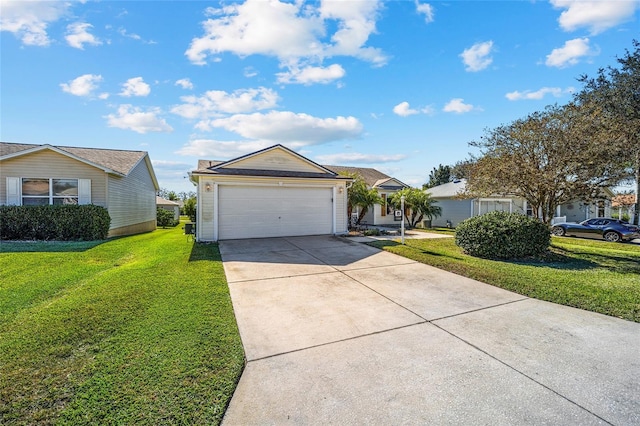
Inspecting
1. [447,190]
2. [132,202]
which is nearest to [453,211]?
[447,190]

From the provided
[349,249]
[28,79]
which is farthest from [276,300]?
[28,79]

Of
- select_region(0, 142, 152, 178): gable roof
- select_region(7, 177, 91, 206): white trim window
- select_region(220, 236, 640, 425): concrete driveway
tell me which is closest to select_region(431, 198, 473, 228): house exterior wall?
select_region(220, 236, 640, 425): concrete driveway

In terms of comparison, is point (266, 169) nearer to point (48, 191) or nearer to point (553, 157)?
point (48, 191)

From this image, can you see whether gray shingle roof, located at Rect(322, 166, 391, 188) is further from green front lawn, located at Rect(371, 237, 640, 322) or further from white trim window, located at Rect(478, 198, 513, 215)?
green front lawn, located at Rect(371, 237, 640, 322)

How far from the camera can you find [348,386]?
2.75m

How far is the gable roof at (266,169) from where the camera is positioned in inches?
480

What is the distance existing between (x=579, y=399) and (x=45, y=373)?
4860 mm

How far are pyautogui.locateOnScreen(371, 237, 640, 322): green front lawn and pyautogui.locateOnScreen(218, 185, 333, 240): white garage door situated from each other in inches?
158

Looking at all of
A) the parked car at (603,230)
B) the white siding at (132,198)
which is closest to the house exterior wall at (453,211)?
the parked car at (603,230)

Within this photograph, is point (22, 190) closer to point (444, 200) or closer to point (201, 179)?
point (201, 179)

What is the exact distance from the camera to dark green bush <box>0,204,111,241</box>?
39.5 ft

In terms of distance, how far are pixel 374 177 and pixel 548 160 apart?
16.1 m

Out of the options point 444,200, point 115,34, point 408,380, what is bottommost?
point 408,380

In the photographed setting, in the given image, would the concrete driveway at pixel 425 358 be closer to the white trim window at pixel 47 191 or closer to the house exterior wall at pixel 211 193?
the house exterior wall at pixel 211 193
